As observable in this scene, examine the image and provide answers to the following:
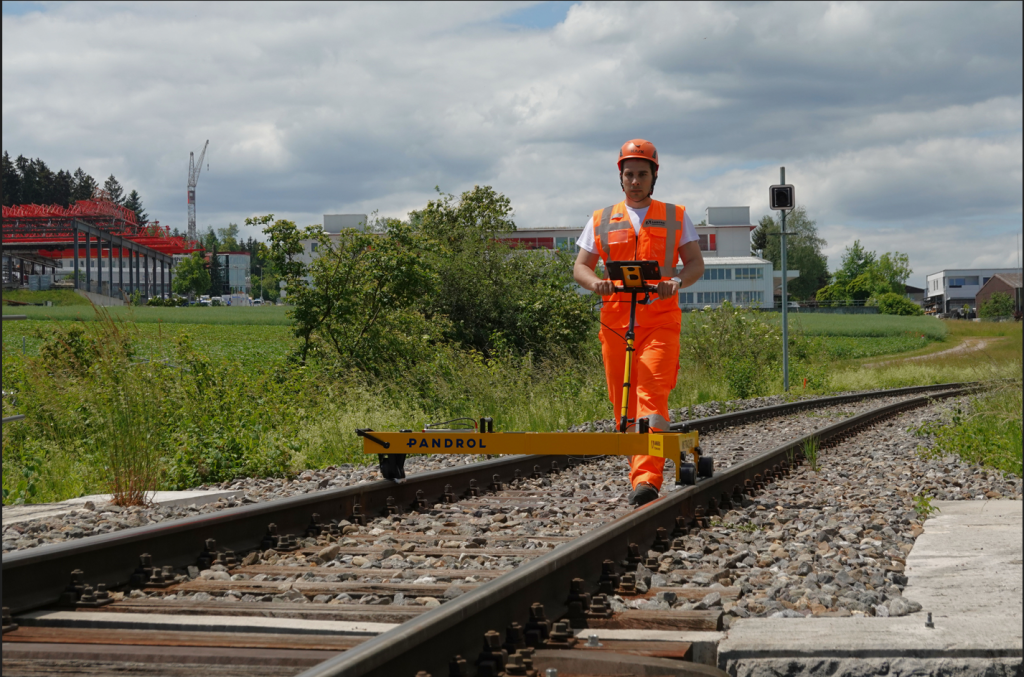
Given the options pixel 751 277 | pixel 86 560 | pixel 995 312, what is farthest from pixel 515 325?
pixel 751 277

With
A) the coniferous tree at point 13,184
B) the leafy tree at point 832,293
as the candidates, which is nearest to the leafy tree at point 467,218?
the coniferous tree at point 13,184

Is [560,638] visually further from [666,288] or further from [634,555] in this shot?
[666,288]

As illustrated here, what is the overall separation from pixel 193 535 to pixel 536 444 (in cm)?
204

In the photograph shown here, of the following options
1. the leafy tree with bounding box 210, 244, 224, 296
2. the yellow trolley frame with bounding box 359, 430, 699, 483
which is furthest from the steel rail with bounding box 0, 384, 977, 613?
the leafy tree with bounding box 210, 244, 224, 296

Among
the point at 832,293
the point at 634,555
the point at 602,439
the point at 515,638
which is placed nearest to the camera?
the point at 515,638

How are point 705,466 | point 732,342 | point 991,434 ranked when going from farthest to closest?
1. point 732,342
2. point 991,434
3. point 705,466

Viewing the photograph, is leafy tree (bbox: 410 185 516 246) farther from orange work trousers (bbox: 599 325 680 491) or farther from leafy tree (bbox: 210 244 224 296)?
leafy tree (bbox: 210 244 224 296)

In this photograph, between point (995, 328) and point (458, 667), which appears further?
point (995, 328)

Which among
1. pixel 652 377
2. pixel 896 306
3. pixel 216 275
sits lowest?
pixel 652 377

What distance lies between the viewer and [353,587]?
4.12 meters

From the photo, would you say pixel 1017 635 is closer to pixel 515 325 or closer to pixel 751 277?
pixel 515 325

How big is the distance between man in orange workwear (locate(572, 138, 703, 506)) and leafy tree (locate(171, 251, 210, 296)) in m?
136

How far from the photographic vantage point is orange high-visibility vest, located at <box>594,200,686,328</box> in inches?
250

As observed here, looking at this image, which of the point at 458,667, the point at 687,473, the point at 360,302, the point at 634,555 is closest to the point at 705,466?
the point at 687,473
